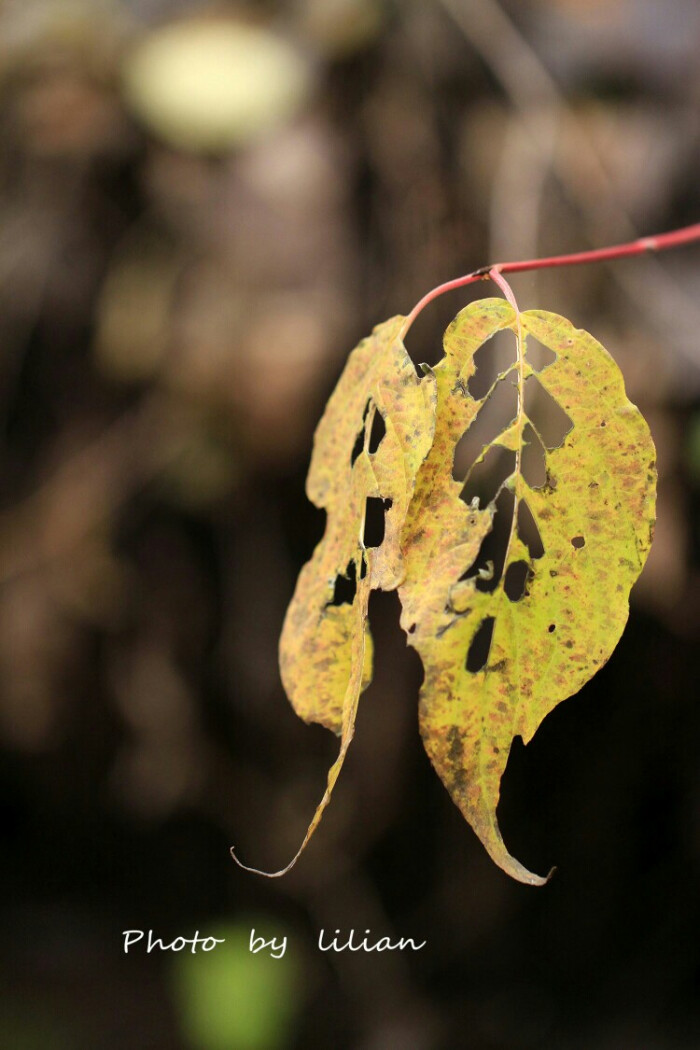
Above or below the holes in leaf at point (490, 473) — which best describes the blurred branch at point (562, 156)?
above

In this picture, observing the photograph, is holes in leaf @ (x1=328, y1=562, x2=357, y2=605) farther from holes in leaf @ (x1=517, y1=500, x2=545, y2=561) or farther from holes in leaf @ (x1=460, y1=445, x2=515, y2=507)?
holes in leaf @ (x1=517, y1=500, x2=545, y2=561)

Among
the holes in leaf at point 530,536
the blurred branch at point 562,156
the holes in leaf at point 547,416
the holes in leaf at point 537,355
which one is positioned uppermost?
the blurred branch at point 562,156

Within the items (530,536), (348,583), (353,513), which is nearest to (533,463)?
(530,536)

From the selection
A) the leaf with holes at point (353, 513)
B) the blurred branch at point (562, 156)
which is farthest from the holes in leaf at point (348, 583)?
the blurred branch at point (562, 156)

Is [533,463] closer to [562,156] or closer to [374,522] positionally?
[374,522]

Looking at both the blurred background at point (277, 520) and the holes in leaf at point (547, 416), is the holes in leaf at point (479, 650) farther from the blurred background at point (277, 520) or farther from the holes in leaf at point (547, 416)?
the holes in leaf at point (547, 416)

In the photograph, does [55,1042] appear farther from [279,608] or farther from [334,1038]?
[279,608]
